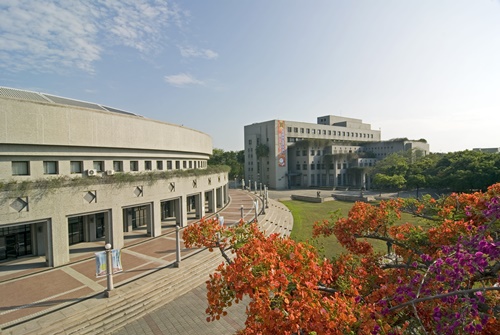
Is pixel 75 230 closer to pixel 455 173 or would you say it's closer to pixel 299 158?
pixel 455 173

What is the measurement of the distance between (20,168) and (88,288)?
748 centimetres

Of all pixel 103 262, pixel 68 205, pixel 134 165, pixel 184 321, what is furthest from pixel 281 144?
pixel 184 321

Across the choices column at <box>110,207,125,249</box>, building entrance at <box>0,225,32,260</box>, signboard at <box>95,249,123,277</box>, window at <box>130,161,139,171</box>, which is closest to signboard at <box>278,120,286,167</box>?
window at <box>130,161,139,171</box>

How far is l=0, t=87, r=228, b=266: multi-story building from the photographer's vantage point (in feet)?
41.5

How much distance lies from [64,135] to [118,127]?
3.54 m

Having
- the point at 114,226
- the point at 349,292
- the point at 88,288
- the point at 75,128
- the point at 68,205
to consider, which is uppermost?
the point at 75,128

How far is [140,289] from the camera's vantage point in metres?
11.1

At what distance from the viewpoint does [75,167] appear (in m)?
15.8

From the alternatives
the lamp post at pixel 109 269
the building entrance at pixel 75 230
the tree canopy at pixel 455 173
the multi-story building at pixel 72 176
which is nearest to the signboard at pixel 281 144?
the tree canopy at pixel 455 173

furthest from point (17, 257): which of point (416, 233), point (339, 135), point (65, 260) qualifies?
point (339, 135)

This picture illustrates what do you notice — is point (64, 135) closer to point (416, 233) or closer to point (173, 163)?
point (173, 163)

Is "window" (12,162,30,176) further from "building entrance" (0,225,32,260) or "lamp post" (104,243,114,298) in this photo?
"lamp post" (104,243,114,298)

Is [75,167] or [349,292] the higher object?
[75,167]

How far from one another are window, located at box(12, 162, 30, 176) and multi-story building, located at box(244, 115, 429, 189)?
158 ft
